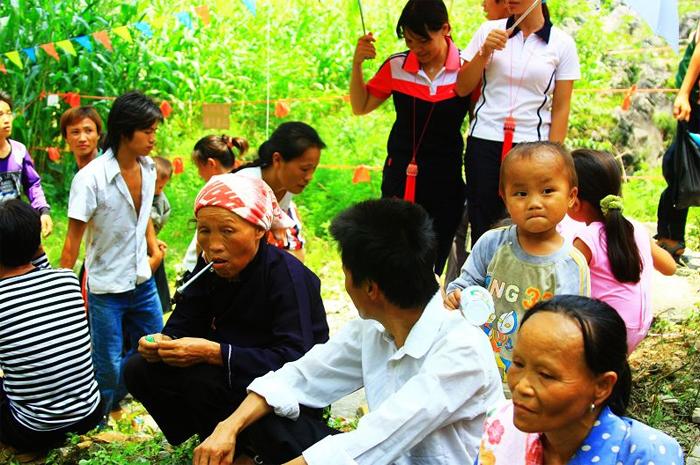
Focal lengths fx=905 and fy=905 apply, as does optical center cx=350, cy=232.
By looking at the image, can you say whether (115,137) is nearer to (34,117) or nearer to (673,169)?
(673,169)

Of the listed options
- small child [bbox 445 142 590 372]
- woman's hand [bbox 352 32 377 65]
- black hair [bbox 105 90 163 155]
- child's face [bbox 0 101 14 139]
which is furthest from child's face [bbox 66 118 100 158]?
small child [bbox 445 142 590 372]

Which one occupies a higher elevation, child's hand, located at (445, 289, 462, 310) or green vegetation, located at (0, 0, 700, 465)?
child's hand, located at (445, 289, 462, 310)

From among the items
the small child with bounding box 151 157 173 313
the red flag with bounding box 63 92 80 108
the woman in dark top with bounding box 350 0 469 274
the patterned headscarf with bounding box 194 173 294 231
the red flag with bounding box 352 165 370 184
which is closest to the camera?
the patterned headscarf with bounding box 194 173 294 231

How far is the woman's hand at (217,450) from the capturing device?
2712 mm

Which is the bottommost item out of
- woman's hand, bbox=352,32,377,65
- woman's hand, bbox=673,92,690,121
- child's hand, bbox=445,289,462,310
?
woman's hand, bbox=673,92,690,121

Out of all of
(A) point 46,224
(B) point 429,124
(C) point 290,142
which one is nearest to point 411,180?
(B) point 429,124

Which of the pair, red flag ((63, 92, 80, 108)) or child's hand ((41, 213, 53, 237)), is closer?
child's hand ((41, 213, 53, 237))

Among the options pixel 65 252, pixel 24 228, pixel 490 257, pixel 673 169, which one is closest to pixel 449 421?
pixel 490 257

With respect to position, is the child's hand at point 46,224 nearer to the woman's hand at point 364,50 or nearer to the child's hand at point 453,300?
the woman's hand at point 364,50

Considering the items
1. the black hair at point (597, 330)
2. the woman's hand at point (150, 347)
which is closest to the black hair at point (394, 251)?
the black hair at point (597, 330)

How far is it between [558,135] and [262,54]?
6442mm

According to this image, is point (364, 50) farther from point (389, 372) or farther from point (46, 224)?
point (389, 372)

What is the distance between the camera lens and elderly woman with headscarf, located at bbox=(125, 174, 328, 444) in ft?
10.8

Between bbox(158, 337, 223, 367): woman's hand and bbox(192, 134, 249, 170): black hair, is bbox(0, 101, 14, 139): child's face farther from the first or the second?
bbox(158, 337, 223, 367): woman's hand
